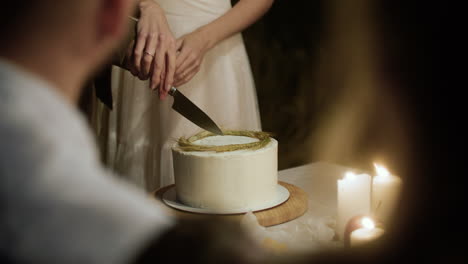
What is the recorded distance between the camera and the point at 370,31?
132 inches

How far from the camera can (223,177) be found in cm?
108

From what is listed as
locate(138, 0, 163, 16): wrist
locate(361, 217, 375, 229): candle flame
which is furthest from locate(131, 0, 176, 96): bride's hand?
locate(361, 217, 375, 229): candle flame

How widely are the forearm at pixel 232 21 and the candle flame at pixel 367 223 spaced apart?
3.06 feet

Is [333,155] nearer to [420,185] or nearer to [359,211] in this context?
[359,211]

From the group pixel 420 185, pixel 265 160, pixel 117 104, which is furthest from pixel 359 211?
pixel 117 104

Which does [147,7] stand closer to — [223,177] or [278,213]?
[223,177]

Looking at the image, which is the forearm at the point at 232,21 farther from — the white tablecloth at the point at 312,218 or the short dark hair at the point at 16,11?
the short dark hair at the point at 16,11

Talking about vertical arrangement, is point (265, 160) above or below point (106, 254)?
below

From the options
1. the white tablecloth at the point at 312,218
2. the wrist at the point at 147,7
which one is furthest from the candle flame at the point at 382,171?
the wrist at the point at 147,7

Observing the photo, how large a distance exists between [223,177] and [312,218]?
0.71ft

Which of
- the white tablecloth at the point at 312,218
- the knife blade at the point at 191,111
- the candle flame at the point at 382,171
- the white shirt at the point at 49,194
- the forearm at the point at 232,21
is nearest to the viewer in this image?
the white shirt at the point at 49,194

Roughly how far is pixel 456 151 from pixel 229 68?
107 cm

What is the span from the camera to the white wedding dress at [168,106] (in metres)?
1.68

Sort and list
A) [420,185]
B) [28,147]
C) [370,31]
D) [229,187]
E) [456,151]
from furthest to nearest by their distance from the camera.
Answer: [370,31], [229,187], [456,151], [420,185], [28,147]
